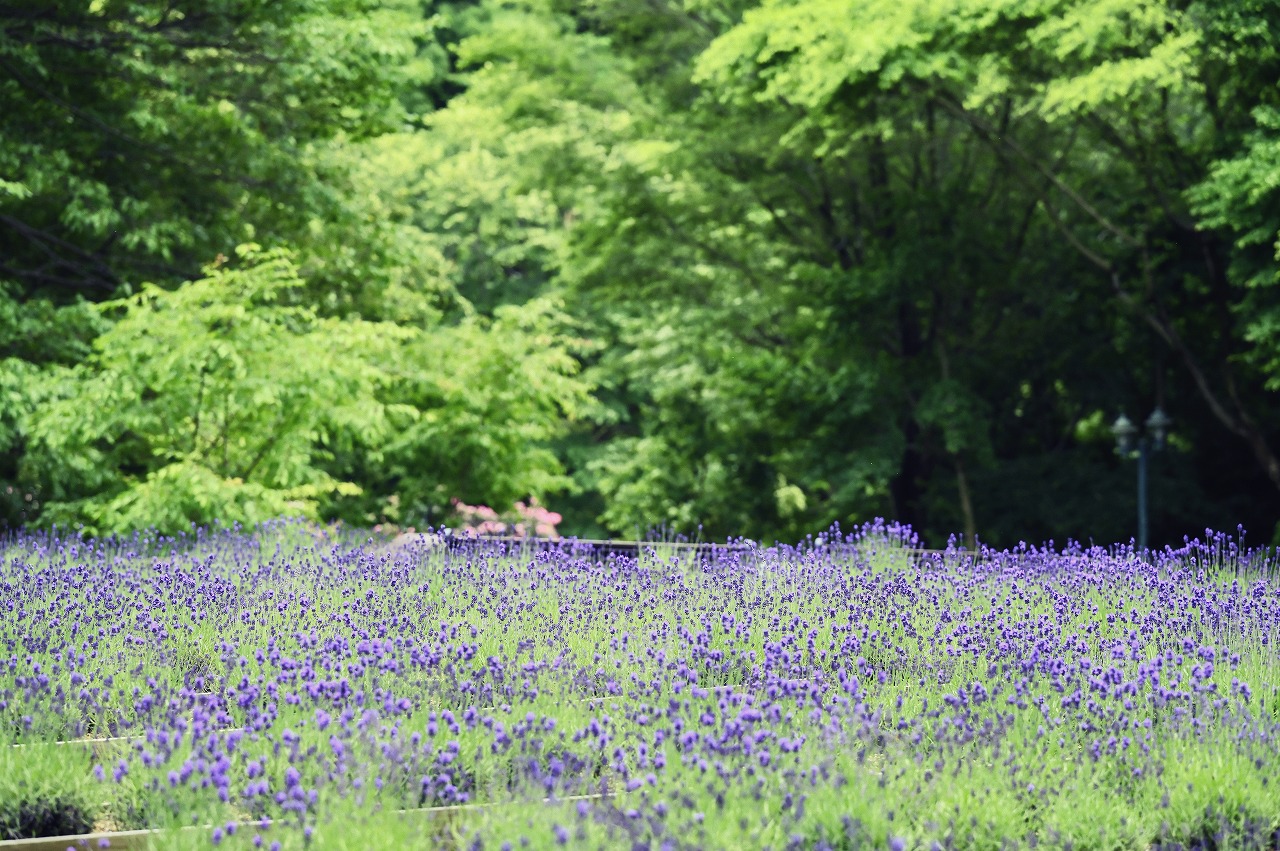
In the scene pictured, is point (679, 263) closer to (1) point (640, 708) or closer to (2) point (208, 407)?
(2) point (208, 407)

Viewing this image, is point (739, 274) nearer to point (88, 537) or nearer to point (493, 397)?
point (493, 397)

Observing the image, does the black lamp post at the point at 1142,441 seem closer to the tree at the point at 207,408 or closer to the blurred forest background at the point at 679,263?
the blurred forest background at the point at 679,263

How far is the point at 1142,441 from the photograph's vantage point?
19.3 m

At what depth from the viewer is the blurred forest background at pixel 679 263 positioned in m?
13.5

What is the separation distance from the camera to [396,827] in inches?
163

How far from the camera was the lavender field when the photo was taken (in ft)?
14.4

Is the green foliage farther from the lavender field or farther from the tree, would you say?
the lavender field

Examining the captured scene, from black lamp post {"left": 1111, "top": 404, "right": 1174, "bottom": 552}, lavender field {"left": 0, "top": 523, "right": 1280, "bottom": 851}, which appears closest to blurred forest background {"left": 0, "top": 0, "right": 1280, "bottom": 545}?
black lamp post {"left": 1111, "top": 404, "right": 1174, "bottom": 552}

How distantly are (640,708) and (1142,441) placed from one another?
15.7 m

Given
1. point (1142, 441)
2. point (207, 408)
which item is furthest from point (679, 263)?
point (207, 408)

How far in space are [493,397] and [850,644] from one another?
10.9 meters

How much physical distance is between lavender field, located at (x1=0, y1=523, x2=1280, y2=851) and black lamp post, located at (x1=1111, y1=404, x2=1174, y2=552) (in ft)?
39.2

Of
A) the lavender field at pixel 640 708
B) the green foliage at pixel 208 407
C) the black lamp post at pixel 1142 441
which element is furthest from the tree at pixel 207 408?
the black lamp post at pixel 1142 441

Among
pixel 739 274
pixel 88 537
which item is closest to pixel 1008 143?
pixel 739 274
